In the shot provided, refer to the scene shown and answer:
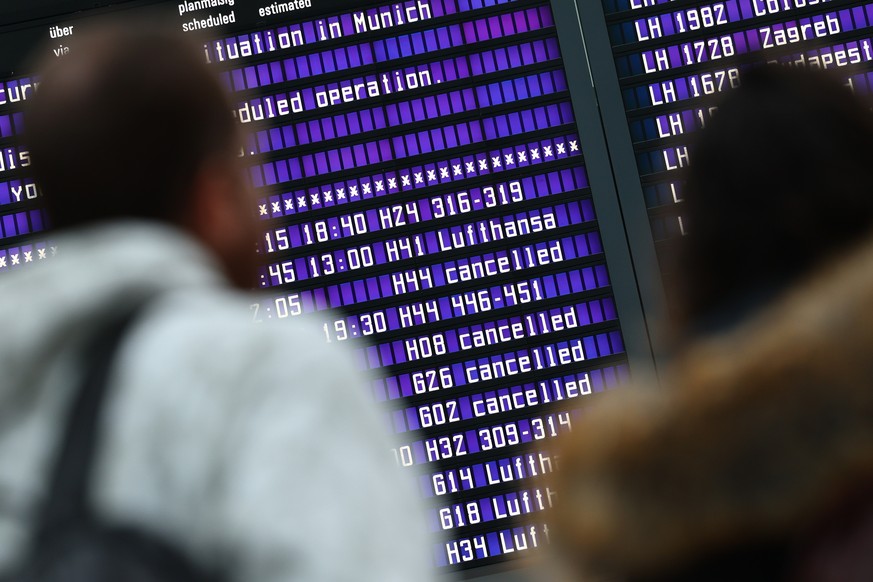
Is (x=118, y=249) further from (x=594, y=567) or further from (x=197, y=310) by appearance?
(x=594, y=567)

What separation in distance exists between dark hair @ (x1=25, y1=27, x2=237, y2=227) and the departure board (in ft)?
10.1

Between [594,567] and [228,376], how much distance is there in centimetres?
31

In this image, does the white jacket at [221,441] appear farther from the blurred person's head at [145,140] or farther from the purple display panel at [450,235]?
the purple display panel at [450,235]

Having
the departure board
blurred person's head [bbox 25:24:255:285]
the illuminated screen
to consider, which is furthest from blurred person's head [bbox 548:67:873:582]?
the departure board

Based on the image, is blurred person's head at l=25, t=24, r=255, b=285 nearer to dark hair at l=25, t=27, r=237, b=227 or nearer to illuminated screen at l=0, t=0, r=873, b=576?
dark hair at l=25, t=27, r=237, b=227

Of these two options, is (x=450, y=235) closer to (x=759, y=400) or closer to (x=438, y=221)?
(x=438, y=221)

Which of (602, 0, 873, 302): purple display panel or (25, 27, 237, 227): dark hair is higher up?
(602, 0, 873, 302): purple display panel

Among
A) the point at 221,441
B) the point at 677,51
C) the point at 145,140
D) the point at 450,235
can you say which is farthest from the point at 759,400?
the point at 677,51

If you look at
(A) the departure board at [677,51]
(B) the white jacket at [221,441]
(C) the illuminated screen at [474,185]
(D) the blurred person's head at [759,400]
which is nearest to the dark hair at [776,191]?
(D) the blurred person's head at [759,400]

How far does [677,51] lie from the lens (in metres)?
4.31

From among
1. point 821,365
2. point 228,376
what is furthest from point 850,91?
point 228,376

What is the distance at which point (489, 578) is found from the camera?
401cm

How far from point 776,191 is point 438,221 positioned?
10.0 feet

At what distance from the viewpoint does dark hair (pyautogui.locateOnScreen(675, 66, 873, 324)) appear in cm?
110
